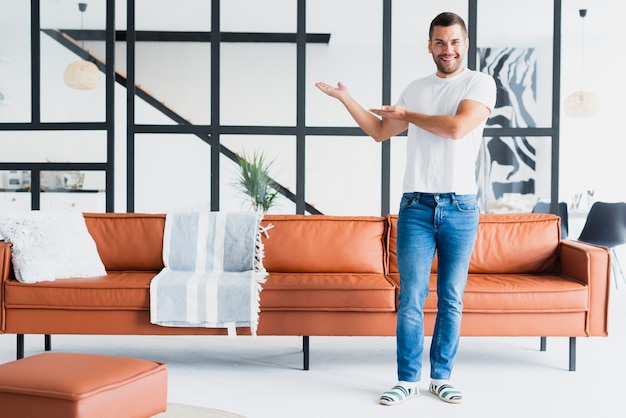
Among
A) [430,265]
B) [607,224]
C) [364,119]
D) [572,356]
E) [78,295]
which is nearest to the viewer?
[430,265]

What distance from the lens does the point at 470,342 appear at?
13.4 feet

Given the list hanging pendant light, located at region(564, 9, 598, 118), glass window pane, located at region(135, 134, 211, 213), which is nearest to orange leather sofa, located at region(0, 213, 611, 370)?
glass window pane, located at region(135, 134, 211, 213)

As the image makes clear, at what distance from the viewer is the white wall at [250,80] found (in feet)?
15.0

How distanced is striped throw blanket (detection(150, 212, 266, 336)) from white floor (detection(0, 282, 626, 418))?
0.92 ft

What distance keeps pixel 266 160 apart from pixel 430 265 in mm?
1933

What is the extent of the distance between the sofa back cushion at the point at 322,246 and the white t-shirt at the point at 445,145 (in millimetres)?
947

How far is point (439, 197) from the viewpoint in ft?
9.30

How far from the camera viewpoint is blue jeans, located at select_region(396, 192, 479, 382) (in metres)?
2.85

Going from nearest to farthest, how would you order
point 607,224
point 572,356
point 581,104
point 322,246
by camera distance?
point 572,356
point 322,246
point 607,224
point 581,104

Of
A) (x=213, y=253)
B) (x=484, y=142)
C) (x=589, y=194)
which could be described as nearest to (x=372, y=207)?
(x=484, y=142)

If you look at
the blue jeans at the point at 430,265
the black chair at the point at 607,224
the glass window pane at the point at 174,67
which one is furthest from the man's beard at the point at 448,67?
the black chair at the point at 607,224

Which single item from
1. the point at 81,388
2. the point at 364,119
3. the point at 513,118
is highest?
the point at 513,118

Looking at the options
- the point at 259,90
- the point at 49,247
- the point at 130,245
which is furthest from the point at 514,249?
the point at 49,247

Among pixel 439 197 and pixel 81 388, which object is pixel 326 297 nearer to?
pixel 439 197
